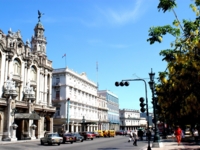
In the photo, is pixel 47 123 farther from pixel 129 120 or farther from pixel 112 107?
pixel 129 120

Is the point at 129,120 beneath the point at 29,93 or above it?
beneath

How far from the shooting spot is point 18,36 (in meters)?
48.2

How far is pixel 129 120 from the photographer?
14800cm

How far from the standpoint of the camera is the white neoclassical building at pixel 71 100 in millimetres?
67500

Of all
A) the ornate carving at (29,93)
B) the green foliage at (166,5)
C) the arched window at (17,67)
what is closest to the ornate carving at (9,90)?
the arched window at (17,67)

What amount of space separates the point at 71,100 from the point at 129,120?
3323 inches

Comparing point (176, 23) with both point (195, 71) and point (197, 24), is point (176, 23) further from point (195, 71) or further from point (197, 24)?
point (195, 71)

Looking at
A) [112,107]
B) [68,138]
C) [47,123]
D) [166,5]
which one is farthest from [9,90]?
[112,107]

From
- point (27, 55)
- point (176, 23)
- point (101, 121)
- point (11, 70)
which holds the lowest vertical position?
point (101, 121)

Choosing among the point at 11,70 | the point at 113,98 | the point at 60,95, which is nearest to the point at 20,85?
the point at 11,70

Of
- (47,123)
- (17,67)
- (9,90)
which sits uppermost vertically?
(17,67)

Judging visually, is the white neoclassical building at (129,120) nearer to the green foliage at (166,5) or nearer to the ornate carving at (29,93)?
the ornate carving at (29,93)

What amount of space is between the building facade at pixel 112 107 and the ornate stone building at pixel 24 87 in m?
45.6

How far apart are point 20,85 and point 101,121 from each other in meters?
49.2
